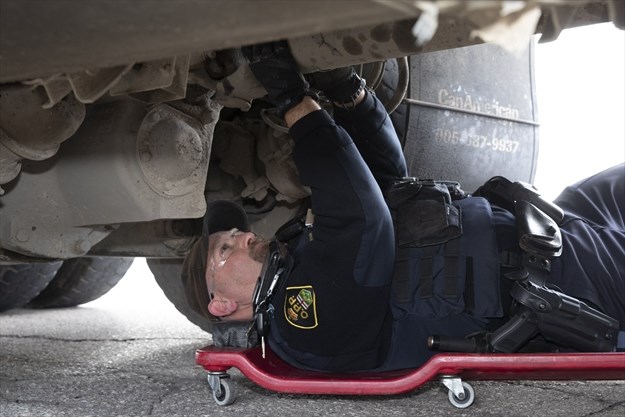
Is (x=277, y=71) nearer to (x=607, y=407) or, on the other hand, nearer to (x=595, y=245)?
(x=595, y=245)

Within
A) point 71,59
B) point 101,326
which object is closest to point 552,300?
point 71,59

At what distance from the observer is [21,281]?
3268mm

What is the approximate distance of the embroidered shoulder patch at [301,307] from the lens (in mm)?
1726

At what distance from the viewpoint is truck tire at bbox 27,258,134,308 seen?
3.62 metres

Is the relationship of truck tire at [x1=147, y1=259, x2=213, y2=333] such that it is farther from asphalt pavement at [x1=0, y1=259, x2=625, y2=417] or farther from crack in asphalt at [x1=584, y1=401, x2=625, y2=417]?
crack in asphalt at [x1=584, y1=401, x2=625, y2=417]

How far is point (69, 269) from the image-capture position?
3637 mm

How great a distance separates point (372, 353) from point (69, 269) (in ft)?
7.37

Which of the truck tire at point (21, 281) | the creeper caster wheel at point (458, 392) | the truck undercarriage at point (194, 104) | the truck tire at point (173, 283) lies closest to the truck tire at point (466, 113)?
the truck undercarriage at point (194, 104)

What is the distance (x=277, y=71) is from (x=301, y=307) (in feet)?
1.72

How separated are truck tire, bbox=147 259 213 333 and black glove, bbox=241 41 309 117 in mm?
1268

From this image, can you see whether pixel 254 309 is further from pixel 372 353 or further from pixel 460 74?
pixel 460 74

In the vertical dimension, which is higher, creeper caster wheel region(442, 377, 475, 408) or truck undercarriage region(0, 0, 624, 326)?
truck undercarriage region(0, 0, 624, 326)

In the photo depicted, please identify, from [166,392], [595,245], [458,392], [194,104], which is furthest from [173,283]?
[595,245]

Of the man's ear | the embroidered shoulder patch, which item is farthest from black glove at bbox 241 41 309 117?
the man's ear
